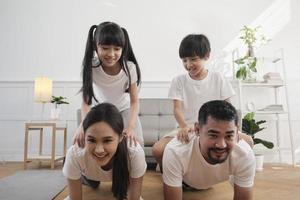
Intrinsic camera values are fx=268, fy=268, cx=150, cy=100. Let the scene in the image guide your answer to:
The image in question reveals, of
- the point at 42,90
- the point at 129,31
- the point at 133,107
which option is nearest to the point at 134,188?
the point at 133,107

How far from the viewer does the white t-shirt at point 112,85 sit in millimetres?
1399

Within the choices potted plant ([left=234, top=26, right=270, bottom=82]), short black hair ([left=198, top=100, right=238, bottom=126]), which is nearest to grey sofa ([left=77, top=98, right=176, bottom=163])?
potted plant ([left=234, top=26, right=270, bottom=82])

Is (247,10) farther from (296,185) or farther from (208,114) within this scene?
(208,114)

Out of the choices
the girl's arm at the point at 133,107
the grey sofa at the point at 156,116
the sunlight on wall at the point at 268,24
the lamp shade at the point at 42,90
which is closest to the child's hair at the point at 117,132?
the girl's arm at the point at 133,107

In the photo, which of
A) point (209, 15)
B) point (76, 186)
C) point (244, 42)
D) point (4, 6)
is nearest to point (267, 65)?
point (244, 42)

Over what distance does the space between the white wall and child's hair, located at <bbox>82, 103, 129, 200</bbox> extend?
2.03 meters

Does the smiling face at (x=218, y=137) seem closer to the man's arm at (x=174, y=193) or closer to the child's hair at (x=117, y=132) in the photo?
the man's arm at (x=174, y=193)

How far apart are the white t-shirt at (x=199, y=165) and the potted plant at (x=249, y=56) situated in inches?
70.1

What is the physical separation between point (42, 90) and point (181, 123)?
182cm

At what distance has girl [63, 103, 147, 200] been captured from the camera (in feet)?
3.49

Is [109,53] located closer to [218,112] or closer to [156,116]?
[218,112]

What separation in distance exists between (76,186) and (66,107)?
2.09 meters

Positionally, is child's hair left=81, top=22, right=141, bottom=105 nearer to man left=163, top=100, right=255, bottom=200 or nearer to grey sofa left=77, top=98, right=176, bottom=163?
man left=163, top=100, right=255, bottom=200

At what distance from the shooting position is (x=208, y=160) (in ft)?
3.85
